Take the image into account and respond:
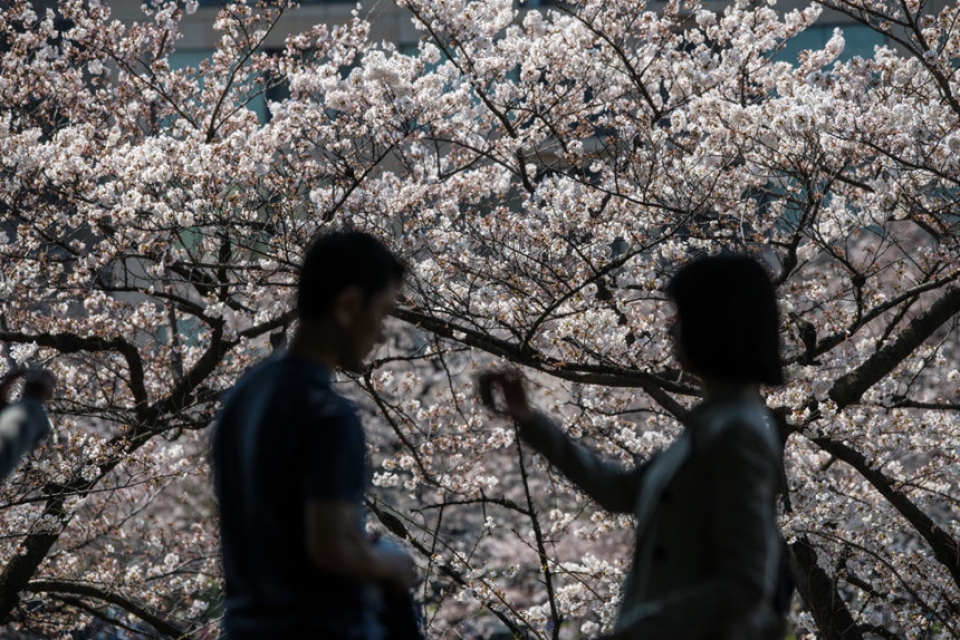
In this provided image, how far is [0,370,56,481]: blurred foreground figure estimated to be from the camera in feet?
9.21

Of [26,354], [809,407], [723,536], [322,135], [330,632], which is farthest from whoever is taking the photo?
[322,135]

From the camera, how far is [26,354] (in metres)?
7.48

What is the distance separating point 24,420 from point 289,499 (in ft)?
3.72

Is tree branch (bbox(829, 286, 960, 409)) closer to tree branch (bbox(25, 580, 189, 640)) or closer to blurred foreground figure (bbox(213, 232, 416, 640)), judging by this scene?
tree branch (bbox(25, 580, 189, 640))

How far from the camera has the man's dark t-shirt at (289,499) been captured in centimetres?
198

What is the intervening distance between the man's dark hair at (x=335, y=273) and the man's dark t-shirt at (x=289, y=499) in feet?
0.55

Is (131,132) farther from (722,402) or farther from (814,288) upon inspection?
(722,402)

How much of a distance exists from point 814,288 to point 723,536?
6.07 metres

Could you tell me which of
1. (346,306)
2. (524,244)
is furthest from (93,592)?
(346,306)

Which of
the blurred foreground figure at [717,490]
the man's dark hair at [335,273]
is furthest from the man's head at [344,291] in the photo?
the blurred foreground figure at [717,490]

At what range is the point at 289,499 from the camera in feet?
6.63

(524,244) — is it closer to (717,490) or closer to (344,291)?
(344,291)

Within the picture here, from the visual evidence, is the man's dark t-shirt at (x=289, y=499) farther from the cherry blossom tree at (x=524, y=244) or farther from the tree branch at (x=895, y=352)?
the tree branch at (x=895, y=352)

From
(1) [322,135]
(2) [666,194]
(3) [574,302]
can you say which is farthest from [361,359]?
(1) [322,135]
